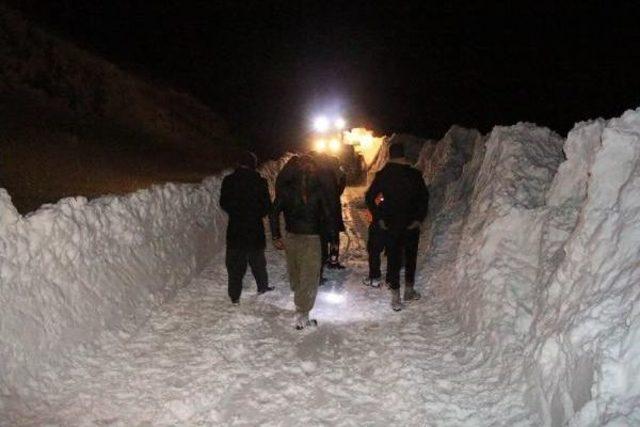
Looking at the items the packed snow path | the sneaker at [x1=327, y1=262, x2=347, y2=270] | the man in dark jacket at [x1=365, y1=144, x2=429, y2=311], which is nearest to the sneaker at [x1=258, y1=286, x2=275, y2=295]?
the packed snow path

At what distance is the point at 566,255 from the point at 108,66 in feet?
73.8

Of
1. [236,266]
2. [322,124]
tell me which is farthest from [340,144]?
[236,266]

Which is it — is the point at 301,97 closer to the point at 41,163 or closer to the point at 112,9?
the point at 112,9

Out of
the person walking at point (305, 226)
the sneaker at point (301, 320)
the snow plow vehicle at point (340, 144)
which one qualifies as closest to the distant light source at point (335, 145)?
the snow plow vehicle at point (340, 144)

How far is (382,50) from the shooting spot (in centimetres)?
6419

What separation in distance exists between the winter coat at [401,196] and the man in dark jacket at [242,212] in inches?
69.4

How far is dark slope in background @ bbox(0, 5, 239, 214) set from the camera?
961 centimetres

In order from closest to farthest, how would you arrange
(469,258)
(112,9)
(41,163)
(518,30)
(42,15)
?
(469,258) → (41,163) → (42,15) → (112,9) → (518,30)

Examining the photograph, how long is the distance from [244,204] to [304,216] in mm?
1144

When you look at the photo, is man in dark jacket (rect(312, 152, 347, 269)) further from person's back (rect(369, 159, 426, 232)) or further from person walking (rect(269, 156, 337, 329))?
person's back (rect(369, 159, 426, 232))

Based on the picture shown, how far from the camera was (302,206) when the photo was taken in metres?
7.05

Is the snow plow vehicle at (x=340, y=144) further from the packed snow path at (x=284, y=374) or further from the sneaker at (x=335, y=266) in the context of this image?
the packed snow path at (x=284, y=374)

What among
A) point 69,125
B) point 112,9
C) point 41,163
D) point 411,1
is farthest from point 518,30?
point 41,163

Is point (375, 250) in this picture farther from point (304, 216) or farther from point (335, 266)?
point (304, 216)
